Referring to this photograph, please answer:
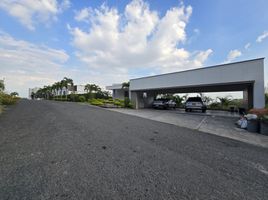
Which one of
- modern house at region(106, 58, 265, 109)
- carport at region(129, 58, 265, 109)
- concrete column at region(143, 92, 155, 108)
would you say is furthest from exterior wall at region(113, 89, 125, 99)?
carport at region(129, 58, 265, 109)

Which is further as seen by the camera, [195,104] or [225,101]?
[225,101]

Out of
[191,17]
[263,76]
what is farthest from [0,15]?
[263,76]

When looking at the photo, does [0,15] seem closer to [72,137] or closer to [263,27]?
[72,137]

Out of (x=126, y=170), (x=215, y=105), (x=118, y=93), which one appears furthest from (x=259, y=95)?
(x=118, y=93)

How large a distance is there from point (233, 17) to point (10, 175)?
49.1 feet

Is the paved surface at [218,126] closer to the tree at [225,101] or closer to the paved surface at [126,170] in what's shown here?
the paved surface at [126,170]

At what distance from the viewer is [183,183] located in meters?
2.61

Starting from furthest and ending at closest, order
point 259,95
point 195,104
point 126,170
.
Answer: point 195,104 < point 259,95 < point 126,170

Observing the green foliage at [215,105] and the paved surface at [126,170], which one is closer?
the paved surface at [126,170]

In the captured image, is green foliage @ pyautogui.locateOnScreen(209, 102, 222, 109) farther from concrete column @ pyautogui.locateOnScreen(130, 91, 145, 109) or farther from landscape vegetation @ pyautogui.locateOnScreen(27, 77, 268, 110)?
concrete column @ pyautogui.locateOnScreen(130, 91, 145, 109)

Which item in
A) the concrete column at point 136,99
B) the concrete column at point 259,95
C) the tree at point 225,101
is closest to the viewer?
the concrete column at point 259,95

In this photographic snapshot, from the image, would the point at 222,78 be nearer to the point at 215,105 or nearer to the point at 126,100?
the point at 126,100

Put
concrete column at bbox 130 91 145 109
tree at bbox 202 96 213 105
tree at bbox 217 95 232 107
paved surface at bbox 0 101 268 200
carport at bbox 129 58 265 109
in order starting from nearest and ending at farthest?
paved surface at bbox 0 101 268 200 < carport at bbox 129 58 265 109 < concrete column at bbox 130 91 145 109 < tree at bbox 217 95 232 107 < tree at bbox 202 96 213 105

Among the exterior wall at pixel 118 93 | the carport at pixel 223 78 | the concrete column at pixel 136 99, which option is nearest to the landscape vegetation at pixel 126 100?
the concrete column at pixel 136 99
